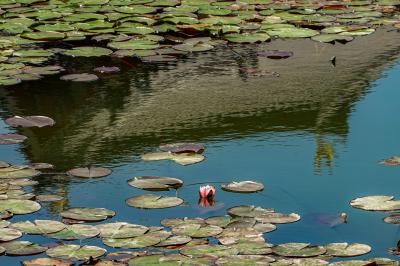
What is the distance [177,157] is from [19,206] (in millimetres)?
1010

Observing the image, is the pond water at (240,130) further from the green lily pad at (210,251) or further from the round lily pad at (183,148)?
the green lily pad at (210,251)

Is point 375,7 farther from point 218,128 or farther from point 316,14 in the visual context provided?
point 218,128

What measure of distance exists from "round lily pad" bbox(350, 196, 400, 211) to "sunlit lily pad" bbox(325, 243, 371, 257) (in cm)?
43

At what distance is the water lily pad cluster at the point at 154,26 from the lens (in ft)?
23.7

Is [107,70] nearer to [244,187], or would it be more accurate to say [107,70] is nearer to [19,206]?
[244,187]

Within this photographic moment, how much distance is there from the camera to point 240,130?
557 cm

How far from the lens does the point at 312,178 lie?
4.82 meters

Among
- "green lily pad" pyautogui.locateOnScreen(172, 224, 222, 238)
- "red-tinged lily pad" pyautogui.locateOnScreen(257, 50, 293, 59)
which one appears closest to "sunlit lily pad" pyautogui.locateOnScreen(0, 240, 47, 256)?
"green lily pad" pyautogui.locateOnScreen(172, 224, 222, 238)

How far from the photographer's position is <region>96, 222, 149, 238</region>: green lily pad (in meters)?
4.11

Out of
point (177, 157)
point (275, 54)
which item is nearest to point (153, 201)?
point (177, 157)

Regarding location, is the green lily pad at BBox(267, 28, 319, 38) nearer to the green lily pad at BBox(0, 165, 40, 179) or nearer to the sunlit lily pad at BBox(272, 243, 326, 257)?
the green lily pad at BBox(0, 165, 40, 179)

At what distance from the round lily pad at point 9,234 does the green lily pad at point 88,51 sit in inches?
123

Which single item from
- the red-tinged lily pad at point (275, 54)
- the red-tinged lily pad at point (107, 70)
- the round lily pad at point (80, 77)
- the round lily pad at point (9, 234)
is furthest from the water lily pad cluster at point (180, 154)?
the red-tinged lily pad at point (275, 54)

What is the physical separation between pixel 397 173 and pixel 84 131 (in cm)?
178
